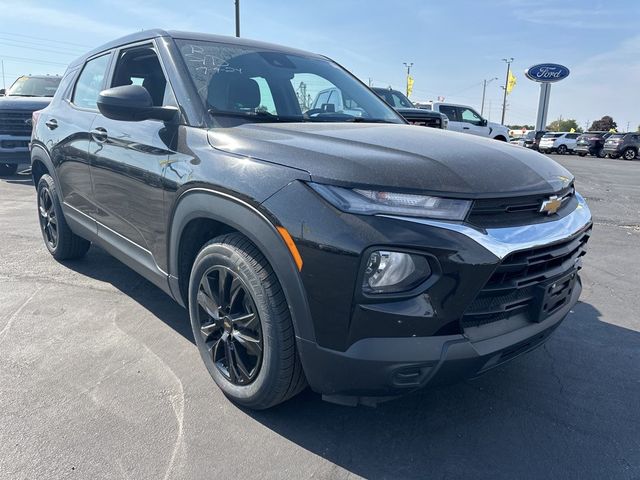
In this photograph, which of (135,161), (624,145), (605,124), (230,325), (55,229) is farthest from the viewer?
(605,124)

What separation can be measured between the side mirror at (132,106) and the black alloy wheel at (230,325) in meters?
0.88

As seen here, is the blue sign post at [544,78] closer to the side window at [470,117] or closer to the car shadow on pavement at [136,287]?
Answer: the side window at [470,117]

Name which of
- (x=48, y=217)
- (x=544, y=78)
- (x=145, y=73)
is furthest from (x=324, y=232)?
(x=544, y=78)

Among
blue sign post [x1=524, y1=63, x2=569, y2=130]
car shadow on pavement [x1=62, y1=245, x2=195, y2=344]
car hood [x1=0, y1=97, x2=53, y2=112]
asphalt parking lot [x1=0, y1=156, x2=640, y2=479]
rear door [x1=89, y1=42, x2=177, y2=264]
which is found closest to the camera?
asphalt parking lot [x1=0, y1=156, x2=640, y2=479]

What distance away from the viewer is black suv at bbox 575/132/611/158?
29.9 metres

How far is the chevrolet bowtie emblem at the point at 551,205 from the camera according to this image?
2137 millimetres

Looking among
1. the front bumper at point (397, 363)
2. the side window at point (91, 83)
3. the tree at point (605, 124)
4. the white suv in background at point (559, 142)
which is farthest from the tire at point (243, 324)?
the tree at point (605, 124)

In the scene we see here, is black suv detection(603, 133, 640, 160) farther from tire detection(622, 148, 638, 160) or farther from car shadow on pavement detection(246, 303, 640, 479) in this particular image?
car shadow on pavement detection(246, 303, 640, 479)

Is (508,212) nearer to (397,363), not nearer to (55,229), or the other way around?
(397,363)

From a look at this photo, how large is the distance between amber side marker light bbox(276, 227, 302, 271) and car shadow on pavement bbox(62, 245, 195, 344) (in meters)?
1.51

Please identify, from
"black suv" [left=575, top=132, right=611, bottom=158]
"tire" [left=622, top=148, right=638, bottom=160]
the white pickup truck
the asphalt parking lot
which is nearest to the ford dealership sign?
"black suv" [left=575, top=132, right=611, bottom=158]

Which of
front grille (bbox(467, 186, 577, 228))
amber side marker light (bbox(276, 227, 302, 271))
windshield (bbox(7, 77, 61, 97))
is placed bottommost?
amber side marker light (bbox(276, 227, 302, 271))

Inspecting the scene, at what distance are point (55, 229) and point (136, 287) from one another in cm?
114

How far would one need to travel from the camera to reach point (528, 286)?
2.07 m
